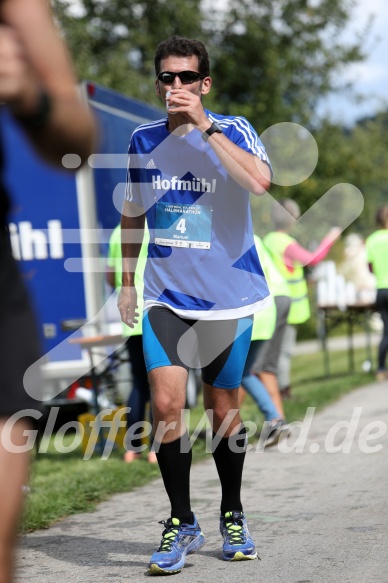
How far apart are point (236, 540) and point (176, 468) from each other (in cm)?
44

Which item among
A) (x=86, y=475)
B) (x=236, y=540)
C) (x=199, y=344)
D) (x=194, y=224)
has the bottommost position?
(x=86, y=475)

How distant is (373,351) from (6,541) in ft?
56.9

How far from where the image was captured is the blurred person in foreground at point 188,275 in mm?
4621

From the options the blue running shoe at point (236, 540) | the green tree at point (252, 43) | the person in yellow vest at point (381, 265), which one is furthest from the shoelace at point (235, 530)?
the green tree at point (252, 43)

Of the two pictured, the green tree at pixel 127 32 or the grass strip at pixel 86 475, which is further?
the green tree at pixel 127 32

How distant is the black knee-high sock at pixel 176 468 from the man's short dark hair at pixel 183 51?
1.55 metres

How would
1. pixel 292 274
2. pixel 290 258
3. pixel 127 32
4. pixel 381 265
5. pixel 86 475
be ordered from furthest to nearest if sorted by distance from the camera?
pixel 127 32, pixel 381 265, pixel 292 274, pixel 290 258, pixel 86 475

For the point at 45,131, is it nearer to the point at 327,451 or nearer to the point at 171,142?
the point at 171,142

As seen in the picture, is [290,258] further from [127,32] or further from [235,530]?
[127,32]

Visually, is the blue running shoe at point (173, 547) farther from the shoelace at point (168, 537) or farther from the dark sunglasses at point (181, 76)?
the dark sunglasses at point (181, 76)

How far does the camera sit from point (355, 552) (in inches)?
190

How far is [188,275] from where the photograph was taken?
15.4 feet

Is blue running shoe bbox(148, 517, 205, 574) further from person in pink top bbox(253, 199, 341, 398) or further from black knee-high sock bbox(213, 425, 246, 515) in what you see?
person in pink top bbox(253, 199, 341, 398)

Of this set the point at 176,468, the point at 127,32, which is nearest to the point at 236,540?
the point at 176,468
